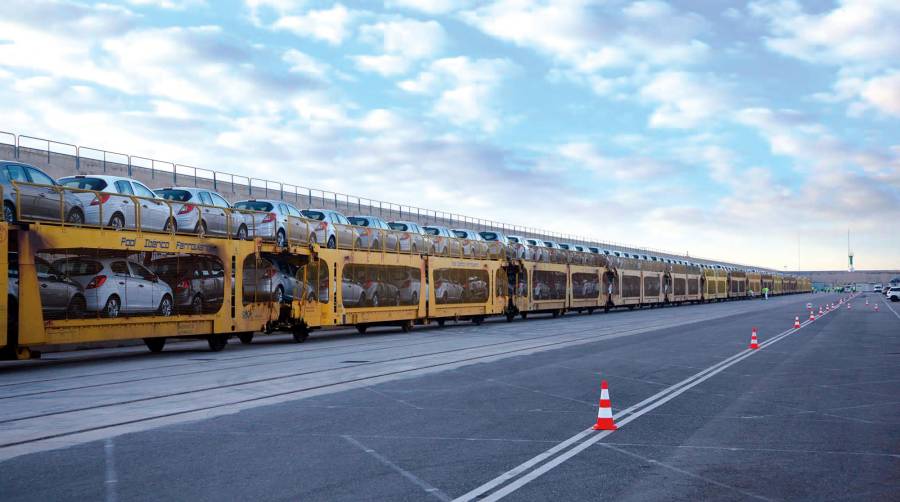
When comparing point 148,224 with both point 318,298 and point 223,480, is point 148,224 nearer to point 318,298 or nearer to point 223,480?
point 318,298

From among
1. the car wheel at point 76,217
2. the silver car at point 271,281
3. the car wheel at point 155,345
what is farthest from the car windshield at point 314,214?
the car wheel at point 76,217

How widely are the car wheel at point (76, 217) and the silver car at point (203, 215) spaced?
9.08 feet

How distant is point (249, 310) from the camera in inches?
855

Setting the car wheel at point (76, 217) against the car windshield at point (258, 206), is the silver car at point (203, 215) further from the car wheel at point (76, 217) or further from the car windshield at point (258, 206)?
the car wheel at point (76, 217)

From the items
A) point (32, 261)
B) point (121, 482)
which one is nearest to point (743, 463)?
point (121, 482)

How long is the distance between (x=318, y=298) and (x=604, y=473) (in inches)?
746

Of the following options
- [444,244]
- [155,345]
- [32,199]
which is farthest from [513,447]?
[444,244]

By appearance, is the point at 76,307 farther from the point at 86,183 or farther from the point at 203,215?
the point at 203,215

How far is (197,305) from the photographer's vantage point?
1962 centimetres

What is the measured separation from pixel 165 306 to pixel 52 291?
3084mm

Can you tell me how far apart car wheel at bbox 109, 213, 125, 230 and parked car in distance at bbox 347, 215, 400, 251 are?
1078 cm

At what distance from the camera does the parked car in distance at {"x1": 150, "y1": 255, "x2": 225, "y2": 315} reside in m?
18.8

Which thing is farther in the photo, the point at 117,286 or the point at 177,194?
the point at 177,194

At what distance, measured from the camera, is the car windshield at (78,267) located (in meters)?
16.1
